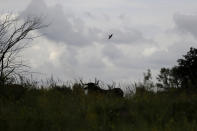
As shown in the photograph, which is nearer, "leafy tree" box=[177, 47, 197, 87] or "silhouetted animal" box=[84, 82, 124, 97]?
"silhouetted animal" box=[84, 82, 124, 97]

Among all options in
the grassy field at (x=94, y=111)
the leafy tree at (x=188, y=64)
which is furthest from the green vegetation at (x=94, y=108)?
the leafy tree at (x=188, y=64)

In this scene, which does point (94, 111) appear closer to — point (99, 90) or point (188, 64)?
point (99, 90)

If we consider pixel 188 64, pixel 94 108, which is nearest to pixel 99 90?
pixel 94 108

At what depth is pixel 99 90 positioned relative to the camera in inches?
673

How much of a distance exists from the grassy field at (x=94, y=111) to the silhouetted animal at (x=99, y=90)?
41 centimetres

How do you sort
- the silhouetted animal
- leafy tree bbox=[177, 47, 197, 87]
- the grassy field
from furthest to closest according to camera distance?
leafy tree bbox=[177, 47, 197, 87], the silhouetted animal, the grassy field

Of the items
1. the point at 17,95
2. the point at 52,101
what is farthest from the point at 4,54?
the point at 52,101

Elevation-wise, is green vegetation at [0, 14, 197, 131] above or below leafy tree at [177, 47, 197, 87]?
below

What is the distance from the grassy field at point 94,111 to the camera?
39.9ft

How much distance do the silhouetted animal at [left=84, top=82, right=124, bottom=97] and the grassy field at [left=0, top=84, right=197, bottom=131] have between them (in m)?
0.41

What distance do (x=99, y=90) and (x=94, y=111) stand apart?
343 centimetres

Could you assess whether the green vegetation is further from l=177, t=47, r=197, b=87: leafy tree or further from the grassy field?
l=177, t=47, r=197, b=87: leafy tree

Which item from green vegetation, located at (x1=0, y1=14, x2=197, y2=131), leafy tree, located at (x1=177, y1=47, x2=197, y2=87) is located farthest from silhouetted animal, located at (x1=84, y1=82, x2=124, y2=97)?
leafy tree, located at (x1=177, y1=47, x2=197, y2=87)

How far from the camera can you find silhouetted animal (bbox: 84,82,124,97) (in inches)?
645
